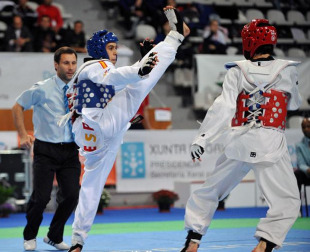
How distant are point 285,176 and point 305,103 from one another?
12025mm

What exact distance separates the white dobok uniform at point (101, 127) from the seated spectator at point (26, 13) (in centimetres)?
1051

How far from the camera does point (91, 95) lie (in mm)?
6348

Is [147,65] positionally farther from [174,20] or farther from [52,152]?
[52,152]

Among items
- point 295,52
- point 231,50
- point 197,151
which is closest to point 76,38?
point 231,50

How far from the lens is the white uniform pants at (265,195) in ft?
18.6

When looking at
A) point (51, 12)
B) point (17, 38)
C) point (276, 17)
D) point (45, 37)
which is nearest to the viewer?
point (17, 38)

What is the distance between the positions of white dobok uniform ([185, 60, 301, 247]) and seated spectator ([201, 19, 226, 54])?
11387 mm

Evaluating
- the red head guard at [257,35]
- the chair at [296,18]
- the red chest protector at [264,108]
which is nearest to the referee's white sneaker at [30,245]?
the red chest protector at [264,108]

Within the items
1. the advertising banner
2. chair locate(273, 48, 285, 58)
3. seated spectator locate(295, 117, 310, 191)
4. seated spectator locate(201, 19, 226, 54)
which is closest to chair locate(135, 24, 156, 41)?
seated spectator locate(201, 19, 226, 54)

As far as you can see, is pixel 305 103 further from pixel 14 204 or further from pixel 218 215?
pixel 14 204

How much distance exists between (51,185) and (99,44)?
1.88 meters

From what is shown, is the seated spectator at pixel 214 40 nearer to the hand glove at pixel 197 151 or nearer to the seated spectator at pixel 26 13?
the seated spectator at pixel 26 13

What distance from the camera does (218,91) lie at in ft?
53.8

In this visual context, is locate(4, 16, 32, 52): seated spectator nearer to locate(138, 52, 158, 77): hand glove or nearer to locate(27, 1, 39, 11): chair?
locate(27, 1, 39, 11): chair
